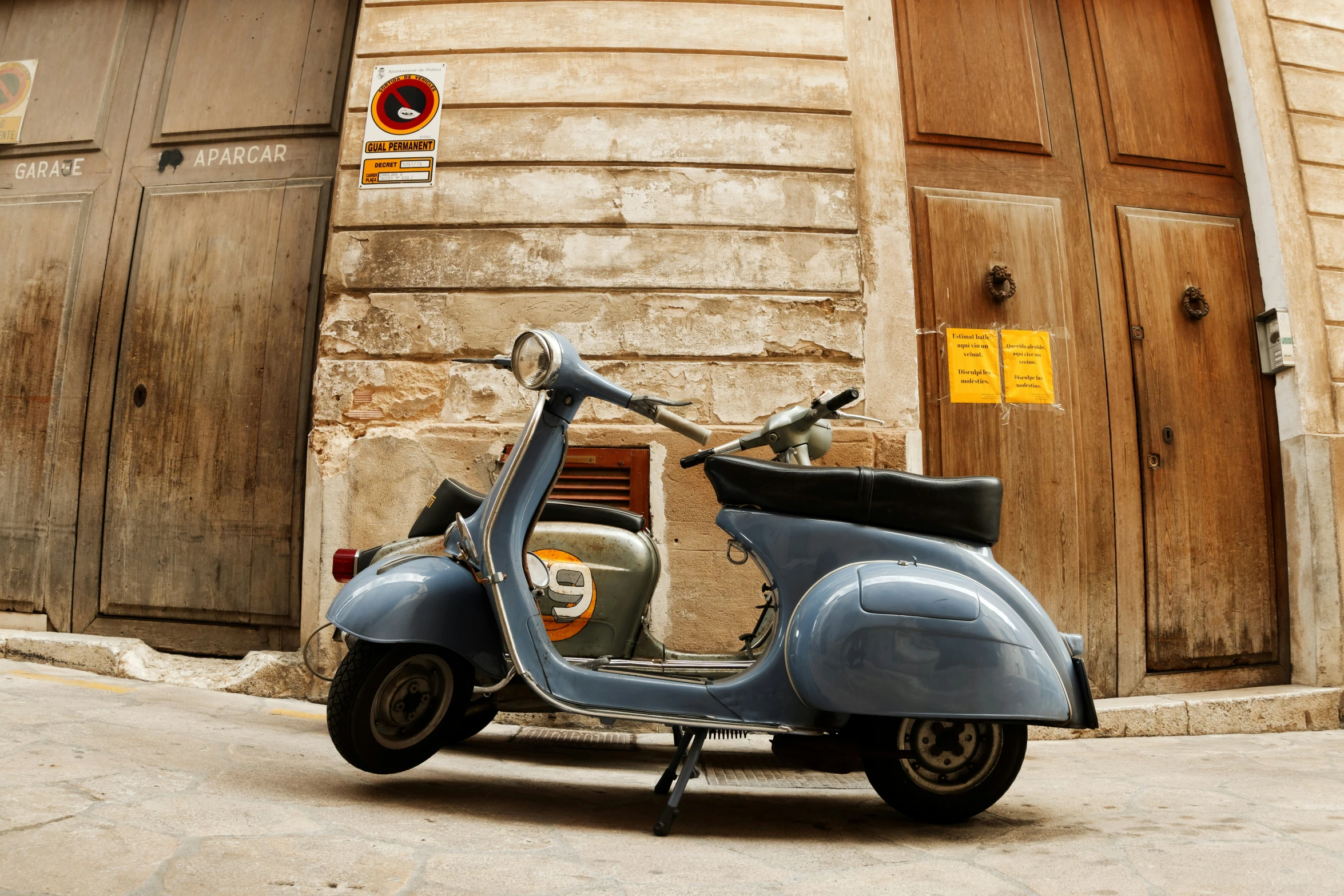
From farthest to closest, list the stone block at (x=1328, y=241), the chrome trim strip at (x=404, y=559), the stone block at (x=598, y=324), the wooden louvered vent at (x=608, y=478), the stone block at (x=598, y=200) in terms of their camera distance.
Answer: the stone block at (x=1328, y=241) < the stone block at (x=598, y=200) < the stone block at (x=598, y=324) < the wooden louvered vent at (x=608, y=478) < the chrome trim strip at (x=404, y=559)

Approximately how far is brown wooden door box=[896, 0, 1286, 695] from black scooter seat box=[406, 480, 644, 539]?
2046 millimetres

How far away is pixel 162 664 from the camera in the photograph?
152 inches

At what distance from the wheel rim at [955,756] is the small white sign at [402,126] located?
11.4 feet

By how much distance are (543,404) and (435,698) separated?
88 cm

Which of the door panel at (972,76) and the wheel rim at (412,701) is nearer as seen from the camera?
the wheel rim at (412,701)

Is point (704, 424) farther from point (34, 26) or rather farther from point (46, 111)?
point (34, 26)

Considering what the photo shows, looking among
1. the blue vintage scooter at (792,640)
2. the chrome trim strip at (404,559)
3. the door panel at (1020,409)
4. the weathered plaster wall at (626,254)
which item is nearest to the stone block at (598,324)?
the weathered plaster wall at (626,254)

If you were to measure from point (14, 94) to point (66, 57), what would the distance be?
40 cm

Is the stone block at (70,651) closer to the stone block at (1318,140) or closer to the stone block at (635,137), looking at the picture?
A: the stone block at (635,137)

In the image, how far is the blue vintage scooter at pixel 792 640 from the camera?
6.34 feet

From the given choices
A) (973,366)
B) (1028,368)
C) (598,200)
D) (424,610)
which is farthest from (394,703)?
(1028,368)

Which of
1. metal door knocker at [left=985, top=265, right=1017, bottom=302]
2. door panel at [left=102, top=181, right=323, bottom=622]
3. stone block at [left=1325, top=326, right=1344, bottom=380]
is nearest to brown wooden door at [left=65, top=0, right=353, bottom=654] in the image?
door panel at [left=102, top=181, right=323, bottom=622]

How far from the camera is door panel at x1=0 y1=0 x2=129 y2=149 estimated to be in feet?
15.8

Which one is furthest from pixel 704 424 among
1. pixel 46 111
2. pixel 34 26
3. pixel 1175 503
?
pixel 34 26
